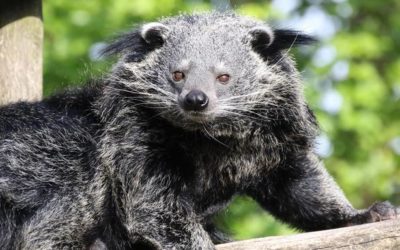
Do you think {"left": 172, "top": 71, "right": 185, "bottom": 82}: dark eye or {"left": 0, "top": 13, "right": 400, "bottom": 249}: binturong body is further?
{"left": 172, "top": 71, "right": 185, "bottom": 82}: dark eye

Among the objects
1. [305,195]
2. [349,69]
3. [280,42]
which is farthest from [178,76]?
[349,69]

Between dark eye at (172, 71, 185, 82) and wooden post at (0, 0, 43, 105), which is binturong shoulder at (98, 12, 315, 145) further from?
wooden post at (0, 0, 43, 105)

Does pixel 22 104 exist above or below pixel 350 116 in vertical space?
above

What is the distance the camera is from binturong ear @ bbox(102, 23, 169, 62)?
581cm

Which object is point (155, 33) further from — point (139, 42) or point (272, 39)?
point (272, 39)

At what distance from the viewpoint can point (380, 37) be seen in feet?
42.8

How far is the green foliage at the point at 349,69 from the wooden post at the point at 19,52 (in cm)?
137

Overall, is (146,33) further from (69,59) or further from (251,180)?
(69,59)

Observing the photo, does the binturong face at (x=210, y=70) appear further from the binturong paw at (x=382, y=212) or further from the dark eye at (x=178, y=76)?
the binturong paw at (x=382, y=212)

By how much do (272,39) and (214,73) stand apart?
0.56 meters

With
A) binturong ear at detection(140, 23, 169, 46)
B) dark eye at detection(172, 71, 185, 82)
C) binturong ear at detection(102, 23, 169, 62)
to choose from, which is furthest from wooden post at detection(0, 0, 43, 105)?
Answer: dark eye at detection(172, 71, 185, 82)

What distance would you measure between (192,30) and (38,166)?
1282 millimetres

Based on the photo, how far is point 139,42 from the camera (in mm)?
5930

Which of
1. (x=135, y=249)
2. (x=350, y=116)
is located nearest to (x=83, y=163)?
(x=135, y=249)
